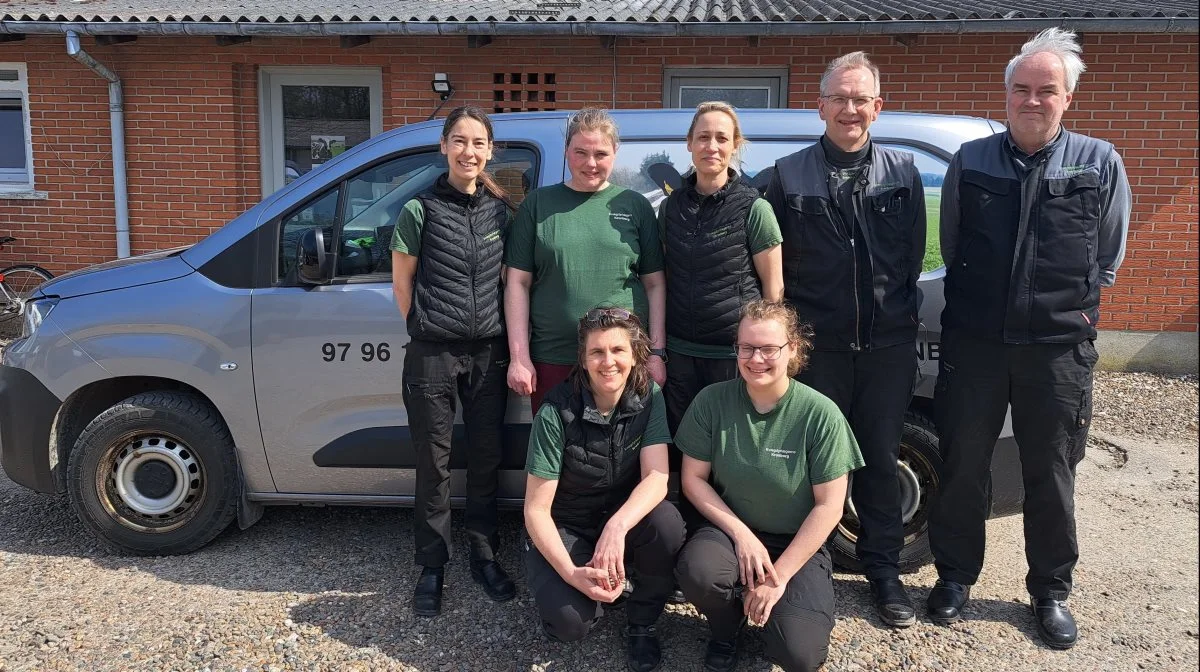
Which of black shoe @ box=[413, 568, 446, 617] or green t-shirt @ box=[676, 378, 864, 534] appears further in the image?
black shoe @ box=[413, 568, 446, 617]

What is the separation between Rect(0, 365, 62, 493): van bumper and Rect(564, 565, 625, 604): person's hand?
250 cm

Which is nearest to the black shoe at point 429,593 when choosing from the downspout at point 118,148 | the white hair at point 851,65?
the white hair at point 851,65

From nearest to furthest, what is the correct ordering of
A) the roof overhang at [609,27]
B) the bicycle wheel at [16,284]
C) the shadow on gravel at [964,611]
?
the shadow on gravel at [964,611] < the roof overhang at [609,27] < the bicycle wheel at [16,284]

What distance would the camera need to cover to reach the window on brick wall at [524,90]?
7973mm

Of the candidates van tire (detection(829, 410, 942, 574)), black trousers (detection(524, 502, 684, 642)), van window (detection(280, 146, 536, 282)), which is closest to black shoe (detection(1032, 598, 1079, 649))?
Answer: van tire (detection(829, 410, 942, 574))

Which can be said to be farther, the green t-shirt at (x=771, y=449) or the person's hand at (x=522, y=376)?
the person's hand at (x=522, y=376)

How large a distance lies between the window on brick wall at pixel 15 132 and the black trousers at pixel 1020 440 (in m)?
8.97

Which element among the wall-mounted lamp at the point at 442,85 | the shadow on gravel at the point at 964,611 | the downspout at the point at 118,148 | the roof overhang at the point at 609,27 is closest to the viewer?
the shadow on gravel at the point at 964,611

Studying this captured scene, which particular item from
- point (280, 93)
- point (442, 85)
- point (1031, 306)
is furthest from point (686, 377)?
point (280, 93)

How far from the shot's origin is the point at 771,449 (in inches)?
117

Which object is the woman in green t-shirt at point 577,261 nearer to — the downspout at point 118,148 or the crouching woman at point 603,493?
the crouching woman at point 603,493

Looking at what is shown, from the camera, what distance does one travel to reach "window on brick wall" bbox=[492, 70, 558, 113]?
7973mm

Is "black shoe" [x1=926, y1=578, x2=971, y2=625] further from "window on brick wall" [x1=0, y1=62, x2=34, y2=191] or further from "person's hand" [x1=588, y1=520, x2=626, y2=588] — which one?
"window on brick wall" [x1=0, y1=62, x2=34, y2=191]

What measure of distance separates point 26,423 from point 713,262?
3.07m
